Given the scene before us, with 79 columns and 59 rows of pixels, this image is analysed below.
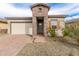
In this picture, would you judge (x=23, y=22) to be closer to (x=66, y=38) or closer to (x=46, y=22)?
(x=46, y=22)

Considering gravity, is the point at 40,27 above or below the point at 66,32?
above

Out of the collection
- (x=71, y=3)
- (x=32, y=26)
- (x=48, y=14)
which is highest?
(x=71, y=3)

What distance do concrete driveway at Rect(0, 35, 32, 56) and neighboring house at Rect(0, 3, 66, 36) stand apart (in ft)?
0.48

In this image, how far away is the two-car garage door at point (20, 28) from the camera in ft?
14.2

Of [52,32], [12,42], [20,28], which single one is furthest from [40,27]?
[12,42]

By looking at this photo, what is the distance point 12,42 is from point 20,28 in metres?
0.46

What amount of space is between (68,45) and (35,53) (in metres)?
0.95

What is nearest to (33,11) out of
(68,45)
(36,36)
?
(36,36)

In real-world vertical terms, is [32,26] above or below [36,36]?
above

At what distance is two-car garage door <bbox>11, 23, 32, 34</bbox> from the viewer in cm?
433

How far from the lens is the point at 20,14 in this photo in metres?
4.37

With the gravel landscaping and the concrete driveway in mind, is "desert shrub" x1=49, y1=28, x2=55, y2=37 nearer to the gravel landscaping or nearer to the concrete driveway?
the gravel landscaping

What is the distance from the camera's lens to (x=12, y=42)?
4.32 meters

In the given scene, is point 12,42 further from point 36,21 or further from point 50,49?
point 50,49
